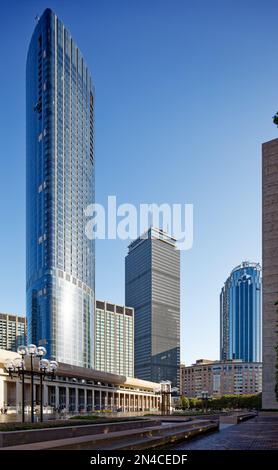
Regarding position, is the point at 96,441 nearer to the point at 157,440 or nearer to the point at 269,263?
the point at 157,440

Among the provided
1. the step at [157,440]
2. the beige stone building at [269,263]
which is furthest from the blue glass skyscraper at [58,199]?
the step at [157,440]

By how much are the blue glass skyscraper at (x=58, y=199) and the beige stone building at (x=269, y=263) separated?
A: 79.4 m

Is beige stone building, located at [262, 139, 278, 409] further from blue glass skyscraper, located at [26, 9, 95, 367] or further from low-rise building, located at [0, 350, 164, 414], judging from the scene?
blue glass skyscraper, located at [26, 9, 95, 367]

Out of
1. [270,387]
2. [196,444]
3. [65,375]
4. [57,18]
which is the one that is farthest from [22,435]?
[57,18]

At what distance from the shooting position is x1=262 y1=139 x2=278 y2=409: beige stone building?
78.0 m

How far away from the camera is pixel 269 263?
81.6m

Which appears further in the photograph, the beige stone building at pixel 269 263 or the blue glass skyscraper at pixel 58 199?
the blue glass skyscraper at pixel 58 199

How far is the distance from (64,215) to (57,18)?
65.2 meters

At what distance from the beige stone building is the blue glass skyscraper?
261 feet

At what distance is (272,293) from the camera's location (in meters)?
79.6

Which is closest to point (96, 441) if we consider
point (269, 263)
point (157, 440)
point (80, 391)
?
point (157, 440)

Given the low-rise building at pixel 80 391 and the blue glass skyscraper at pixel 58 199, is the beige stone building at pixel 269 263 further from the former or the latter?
the blue glass skyscraper at pixel 58 199

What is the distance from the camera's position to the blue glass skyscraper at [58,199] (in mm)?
153125
